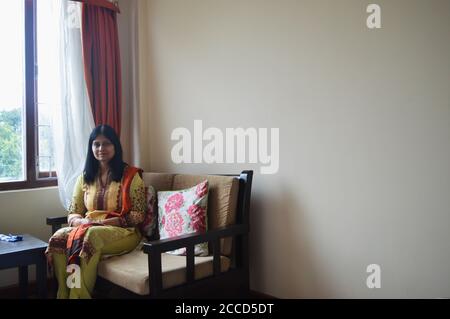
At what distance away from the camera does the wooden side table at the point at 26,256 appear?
84.4 inches

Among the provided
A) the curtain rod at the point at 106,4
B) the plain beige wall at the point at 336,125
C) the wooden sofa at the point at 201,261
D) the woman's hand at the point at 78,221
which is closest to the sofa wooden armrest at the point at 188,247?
the wooden sofa at the point at 201,261

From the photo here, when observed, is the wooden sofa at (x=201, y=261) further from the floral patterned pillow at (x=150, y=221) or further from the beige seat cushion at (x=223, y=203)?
the floral patterned pillow at (x=150, y=221)

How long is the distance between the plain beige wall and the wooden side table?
3.75 ft

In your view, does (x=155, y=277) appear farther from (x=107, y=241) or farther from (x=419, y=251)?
(x=419, y=251)

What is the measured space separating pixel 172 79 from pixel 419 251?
2069mm

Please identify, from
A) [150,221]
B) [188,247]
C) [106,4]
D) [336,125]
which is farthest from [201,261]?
[106,4]

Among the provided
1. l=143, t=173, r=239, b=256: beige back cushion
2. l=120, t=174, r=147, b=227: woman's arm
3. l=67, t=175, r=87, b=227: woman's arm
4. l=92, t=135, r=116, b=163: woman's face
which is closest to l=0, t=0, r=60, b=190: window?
l=67, t=175, r=87, b=227: woman's arm

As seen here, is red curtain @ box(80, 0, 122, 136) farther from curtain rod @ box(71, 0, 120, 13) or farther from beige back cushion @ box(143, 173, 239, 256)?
beige back cushion @ box(143, 173, 239, 256)

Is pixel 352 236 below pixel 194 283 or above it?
above

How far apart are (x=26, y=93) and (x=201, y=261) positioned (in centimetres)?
174

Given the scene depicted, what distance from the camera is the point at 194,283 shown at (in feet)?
7.09

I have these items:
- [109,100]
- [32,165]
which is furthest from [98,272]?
[109,100]

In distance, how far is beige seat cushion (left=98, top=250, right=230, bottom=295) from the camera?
201cm
